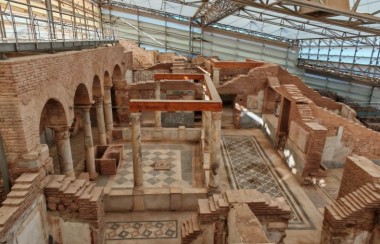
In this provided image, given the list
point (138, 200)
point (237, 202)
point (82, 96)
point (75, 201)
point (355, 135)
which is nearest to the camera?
point (237, 202)

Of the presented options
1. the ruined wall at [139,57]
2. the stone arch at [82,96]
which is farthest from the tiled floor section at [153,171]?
the ruined wall at [139,57]

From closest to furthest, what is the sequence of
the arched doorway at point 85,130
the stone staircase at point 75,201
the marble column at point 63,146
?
the stone staircase at point 75,201, the marble column at point 63,146, the arched doorway at point 85,130

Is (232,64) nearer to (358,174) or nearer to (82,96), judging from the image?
(82,96)

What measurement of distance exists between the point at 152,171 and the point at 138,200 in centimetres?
273

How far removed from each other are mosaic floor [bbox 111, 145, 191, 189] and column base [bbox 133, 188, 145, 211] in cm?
161

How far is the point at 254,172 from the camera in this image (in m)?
10.5

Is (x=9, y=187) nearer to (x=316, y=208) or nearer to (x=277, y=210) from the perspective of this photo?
(x=277, y=210)

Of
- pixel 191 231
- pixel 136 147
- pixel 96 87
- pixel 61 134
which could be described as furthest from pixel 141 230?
pixel 96 87

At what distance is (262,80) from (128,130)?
24.3 ft

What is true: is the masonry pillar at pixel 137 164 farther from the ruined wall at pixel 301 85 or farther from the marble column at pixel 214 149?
the ruined wall at pixel 301 85

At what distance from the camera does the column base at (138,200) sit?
26.0ft

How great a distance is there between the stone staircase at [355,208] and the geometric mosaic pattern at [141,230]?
155 inches

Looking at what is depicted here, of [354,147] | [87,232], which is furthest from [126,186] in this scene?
[354,147]

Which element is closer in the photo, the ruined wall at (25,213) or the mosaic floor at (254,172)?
the ruined wall at (25,213)
